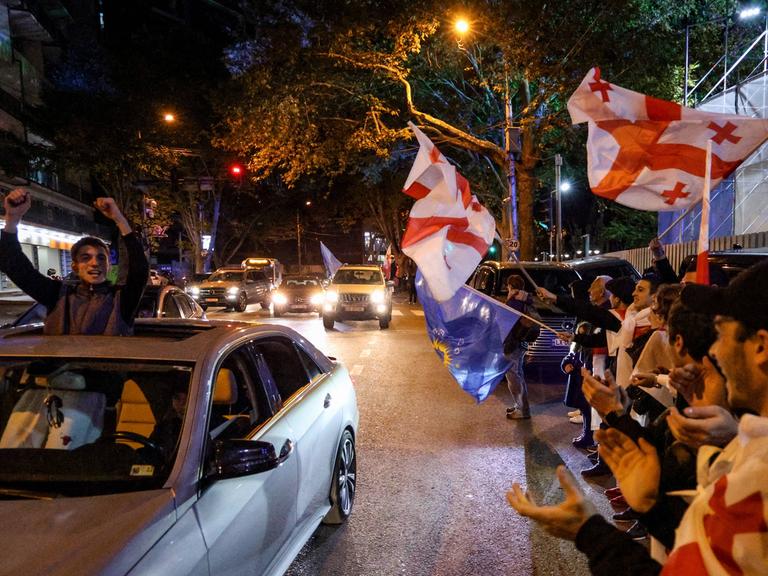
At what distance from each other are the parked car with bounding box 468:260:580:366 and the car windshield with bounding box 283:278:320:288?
1071cm

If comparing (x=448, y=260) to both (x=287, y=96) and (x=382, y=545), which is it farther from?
(x=287, y=96)

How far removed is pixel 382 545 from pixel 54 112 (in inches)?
1192

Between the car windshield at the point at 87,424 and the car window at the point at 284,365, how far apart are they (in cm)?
80

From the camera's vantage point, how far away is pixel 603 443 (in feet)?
5.89

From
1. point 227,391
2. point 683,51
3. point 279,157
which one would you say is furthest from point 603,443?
point 683,51

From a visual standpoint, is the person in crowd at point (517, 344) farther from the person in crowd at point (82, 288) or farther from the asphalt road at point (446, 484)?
the person in crowd at point (82, 288)

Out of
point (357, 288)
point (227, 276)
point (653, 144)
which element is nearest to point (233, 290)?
point (227, 276)

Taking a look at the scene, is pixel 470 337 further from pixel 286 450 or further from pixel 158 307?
pixel 158 307

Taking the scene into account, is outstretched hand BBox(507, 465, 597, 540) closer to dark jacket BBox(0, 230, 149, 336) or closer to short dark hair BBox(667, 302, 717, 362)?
short dark hair BBox(667, 302, 717, 362)

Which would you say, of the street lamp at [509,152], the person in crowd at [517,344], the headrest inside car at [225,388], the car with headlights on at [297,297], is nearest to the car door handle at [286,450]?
the headrest inside car at [225,388]

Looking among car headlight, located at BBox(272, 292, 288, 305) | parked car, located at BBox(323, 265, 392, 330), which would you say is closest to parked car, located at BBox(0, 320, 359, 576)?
parked car, located at BBox(323, 265, 392, 330)

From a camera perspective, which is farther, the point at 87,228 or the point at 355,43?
the point at 87,228

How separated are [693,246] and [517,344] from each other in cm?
892

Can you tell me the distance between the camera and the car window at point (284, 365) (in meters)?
3.78
